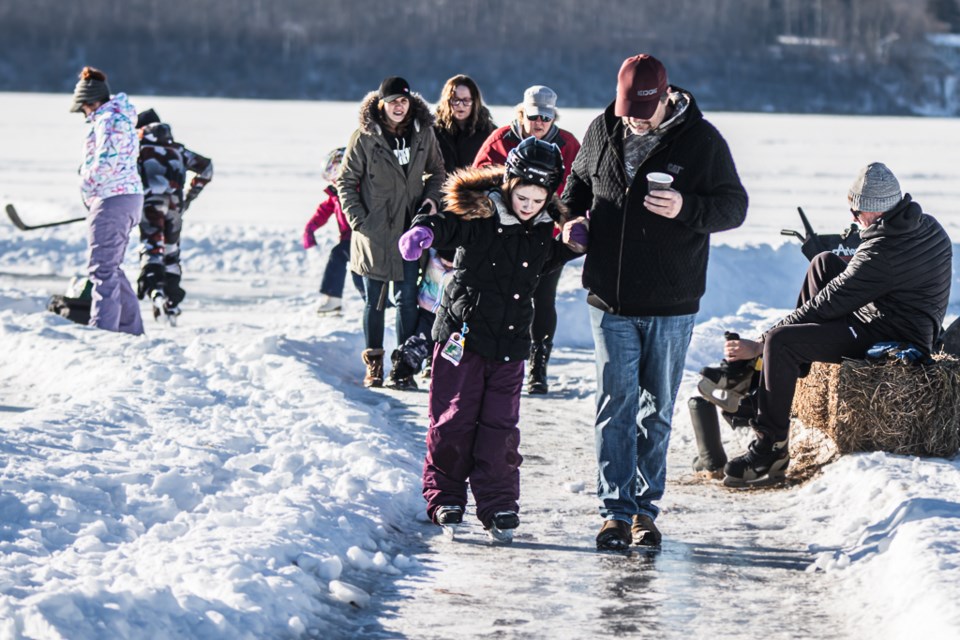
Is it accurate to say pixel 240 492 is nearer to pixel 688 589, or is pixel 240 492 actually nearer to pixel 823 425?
pixel 688 589

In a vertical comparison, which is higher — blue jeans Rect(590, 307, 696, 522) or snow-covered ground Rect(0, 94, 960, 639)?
blue jeans Rect(590, 307, 696, 522)

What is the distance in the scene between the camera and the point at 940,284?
589cm

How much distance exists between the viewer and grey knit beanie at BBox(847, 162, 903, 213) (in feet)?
18.7

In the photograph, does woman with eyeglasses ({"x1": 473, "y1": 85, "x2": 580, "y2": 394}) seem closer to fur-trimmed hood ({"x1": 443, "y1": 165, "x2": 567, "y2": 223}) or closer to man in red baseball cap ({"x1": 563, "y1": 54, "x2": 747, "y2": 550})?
fur-trimmed hood ({"x1": 443, "y1": 165, "x2": 567, "y2": 223})

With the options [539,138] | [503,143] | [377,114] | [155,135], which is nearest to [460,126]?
[377,114]

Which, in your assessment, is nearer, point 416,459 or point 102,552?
point 102,552

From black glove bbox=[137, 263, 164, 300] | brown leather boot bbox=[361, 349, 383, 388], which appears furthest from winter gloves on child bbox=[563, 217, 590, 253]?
black glove bbox=[137, 263, 164, 300]

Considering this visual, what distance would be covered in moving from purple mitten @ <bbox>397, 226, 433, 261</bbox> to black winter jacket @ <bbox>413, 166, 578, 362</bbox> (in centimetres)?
14

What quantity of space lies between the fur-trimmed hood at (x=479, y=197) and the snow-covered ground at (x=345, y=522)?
122 centimetres

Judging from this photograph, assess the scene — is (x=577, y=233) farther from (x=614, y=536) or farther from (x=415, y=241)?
(x=614, y=536)

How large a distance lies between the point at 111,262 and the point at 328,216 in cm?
247

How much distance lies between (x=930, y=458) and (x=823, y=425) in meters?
0.49

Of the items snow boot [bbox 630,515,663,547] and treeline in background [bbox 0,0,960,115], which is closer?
snow boot [bbox 630,515,663,547]

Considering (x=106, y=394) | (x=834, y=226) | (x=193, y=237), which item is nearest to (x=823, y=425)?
(x=106, y=394)
